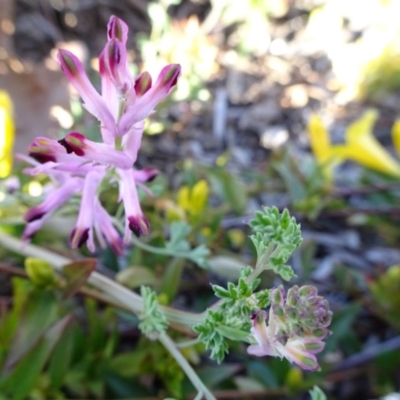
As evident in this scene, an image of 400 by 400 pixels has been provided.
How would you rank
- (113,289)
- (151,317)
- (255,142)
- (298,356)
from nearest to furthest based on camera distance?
1. (298,356)
2. (151,317)
3. (113,289)
4. (255,142)

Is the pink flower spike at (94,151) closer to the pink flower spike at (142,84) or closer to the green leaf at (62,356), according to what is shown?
the pink flower spike at (142,84)

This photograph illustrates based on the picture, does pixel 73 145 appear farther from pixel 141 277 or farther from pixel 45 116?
pixel 45 116

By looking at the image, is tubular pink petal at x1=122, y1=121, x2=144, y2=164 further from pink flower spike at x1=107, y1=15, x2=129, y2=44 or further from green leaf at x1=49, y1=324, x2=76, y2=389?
green leaf at x1=49, y1=324, x2=76, y2=389

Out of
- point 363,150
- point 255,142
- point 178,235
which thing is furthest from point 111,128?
point 255,142

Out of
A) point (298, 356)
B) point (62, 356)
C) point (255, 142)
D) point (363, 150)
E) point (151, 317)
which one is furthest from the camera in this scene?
point (255, 142)

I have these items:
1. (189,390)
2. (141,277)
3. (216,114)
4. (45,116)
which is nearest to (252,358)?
(189,390)

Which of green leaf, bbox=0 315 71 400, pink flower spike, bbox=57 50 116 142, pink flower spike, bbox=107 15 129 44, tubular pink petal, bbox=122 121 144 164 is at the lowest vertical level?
green leaf, bbox=0 315 71 400

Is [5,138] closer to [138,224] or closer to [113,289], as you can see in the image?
[113,289]

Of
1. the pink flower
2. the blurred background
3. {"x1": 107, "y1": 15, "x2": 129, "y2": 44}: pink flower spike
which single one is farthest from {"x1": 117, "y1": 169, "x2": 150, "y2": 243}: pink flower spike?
the blurred background
